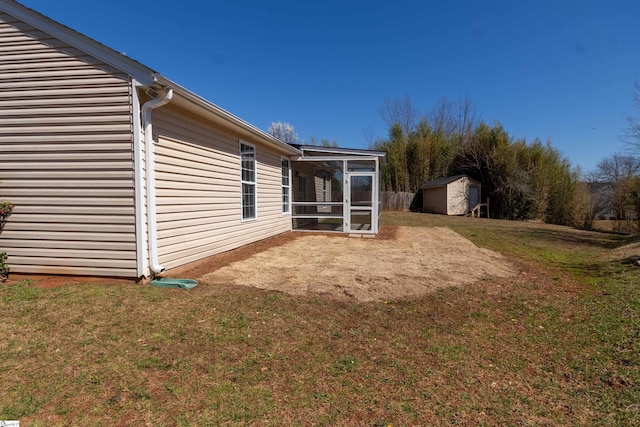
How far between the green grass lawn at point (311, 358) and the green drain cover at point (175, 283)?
16cm

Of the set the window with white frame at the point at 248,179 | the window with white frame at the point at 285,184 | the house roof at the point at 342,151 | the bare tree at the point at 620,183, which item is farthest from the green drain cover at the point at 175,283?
the bare tree at the point at 620,183

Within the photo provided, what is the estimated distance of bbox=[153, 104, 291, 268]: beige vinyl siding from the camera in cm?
515

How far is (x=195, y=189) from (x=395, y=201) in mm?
21349

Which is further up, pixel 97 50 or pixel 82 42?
pixel 82 42

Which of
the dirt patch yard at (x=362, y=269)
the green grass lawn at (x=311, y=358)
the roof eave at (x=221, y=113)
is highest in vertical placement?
the roof eave at (x=221, y=113)

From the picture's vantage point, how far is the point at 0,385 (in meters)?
2.32

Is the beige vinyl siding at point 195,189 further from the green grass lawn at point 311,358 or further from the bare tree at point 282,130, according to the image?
the bare tree at point 282,130

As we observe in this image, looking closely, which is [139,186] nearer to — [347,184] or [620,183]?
[347,184]

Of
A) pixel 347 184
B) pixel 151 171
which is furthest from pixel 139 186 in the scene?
pixel 347 184

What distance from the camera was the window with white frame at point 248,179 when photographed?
8066 millimetres

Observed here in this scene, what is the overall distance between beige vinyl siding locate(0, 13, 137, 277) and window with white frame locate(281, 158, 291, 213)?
635 centimetres

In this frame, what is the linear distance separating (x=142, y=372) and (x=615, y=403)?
11.0 ft

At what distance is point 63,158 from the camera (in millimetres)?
4801

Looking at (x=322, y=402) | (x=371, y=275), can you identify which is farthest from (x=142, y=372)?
(x=371, y=275)
